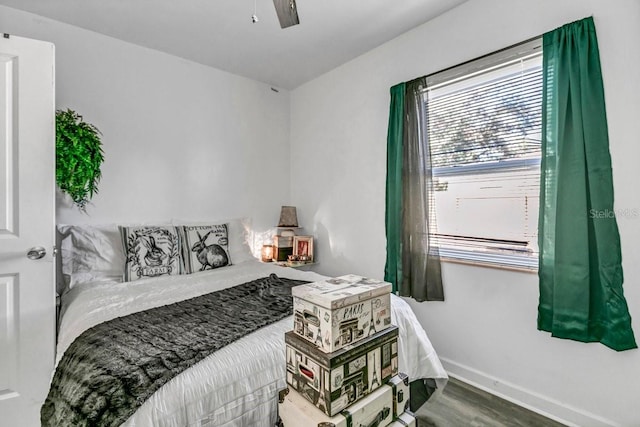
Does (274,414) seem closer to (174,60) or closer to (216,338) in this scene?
(216,338)

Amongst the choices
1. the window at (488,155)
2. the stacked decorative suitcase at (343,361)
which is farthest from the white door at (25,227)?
the window at (488,155)

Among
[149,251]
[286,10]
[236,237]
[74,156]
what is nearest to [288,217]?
[236,237]

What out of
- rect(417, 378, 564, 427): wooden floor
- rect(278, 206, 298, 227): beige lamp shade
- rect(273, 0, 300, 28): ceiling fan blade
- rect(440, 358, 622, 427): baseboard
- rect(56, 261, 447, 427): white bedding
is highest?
rect(273, 0, 300, 28): ceiling fan blade

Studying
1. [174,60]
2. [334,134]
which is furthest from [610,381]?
[174,60]

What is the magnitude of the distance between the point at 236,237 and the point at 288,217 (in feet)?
2.34

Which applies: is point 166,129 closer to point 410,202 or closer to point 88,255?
point 88,255

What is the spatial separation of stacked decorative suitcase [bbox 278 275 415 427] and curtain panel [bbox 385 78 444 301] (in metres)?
1.27

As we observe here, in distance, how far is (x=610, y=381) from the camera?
1641 millimetres

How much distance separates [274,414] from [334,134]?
2554 millimetres

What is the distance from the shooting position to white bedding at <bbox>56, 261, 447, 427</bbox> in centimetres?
97

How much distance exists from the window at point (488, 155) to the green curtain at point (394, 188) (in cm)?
22

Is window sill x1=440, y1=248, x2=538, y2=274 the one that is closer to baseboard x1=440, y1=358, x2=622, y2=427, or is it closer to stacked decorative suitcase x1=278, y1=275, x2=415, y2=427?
baseboard x1=440, y1=358, x2=622, y2=427

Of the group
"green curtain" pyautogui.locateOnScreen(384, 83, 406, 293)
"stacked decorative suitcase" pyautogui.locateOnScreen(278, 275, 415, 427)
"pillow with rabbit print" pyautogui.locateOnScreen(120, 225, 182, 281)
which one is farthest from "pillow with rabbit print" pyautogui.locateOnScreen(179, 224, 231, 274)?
"stacked decorative suitcase" pyautogui.locateOnScreen(278, 275, 415, 427)

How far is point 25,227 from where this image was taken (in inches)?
68.3
